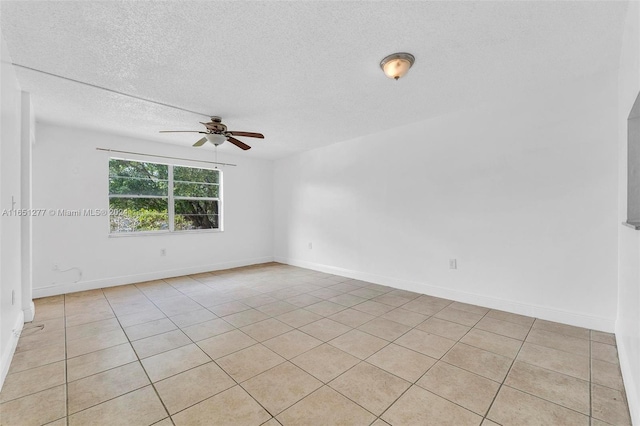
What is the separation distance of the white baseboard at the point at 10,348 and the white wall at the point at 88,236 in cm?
133

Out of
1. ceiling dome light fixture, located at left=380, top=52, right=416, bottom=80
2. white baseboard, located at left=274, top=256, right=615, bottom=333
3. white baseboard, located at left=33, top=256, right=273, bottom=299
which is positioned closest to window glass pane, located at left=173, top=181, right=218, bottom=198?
white baseboard, located at left=33, top=256, right=273, bottom=299

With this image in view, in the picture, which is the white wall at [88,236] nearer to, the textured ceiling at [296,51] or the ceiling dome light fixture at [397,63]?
the textured ceiling at [296,51]

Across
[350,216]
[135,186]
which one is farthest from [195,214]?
[350,216]

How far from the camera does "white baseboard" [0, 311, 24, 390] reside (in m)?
1.87

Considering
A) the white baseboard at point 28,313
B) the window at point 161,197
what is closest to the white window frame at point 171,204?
the window at point 161,197

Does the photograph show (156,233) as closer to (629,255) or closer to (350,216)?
(350,216)

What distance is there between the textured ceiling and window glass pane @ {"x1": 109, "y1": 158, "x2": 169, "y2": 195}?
1.21 m

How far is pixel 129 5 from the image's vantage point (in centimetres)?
164

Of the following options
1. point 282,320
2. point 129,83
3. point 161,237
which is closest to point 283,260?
point 161,237

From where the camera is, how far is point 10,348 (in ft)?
7.04

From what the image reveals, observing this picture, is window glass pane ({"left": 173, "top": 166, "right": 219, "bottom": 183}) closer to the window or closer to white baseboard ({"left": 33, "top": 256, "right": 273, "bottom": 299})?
the window

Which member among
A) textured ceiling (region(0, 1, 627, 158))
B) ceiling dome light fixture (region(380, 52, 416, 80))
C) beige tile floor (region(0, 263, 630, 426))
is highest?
textured ceiling (region(0, 1, 627, 158))

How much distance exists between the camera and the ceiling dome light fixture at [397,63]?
2.16m

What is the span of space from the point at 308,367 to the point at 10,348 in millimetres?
2352
